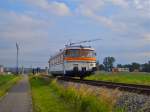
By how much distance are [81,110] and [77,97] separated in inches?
123

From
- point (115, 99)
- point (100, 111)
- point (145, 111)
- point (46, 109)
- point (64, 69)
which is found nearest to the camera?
point (145, 111)

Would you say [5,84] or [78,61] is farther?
[5,84]

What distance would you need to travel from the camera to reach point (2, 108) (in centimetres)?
1891

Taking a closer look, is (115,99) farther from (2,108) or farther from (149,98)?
(2,108)

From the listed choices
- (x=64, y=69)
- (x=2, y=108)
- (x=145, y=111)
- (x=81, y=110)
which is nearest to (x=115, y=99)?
(x=81, y=110)

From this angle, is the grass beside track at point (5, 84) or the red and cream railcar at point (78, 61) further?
the red and cream railcar at point (78, 61)

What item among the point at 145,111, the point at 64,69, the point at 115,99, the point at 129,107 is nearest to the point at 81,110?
the point at 115,99

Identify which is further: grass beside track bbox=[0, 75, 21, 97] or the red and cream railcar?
the red and cream railcar

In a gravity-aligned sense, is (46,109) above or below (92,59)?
below

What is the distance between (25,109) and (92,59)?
22.5m

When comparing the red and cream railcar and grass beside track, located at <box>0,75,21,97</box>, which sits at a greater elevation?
the red and cream railcar

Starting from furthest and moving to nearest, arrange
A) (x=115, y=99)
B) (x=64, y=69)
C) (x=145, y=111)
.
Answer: (x=64, y=69) → (x=115, y=99) → (x=145, y=111)

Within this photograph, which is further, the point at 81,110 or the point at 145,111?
the point at 81,110

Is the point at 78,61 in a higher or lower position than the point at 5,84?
higher
